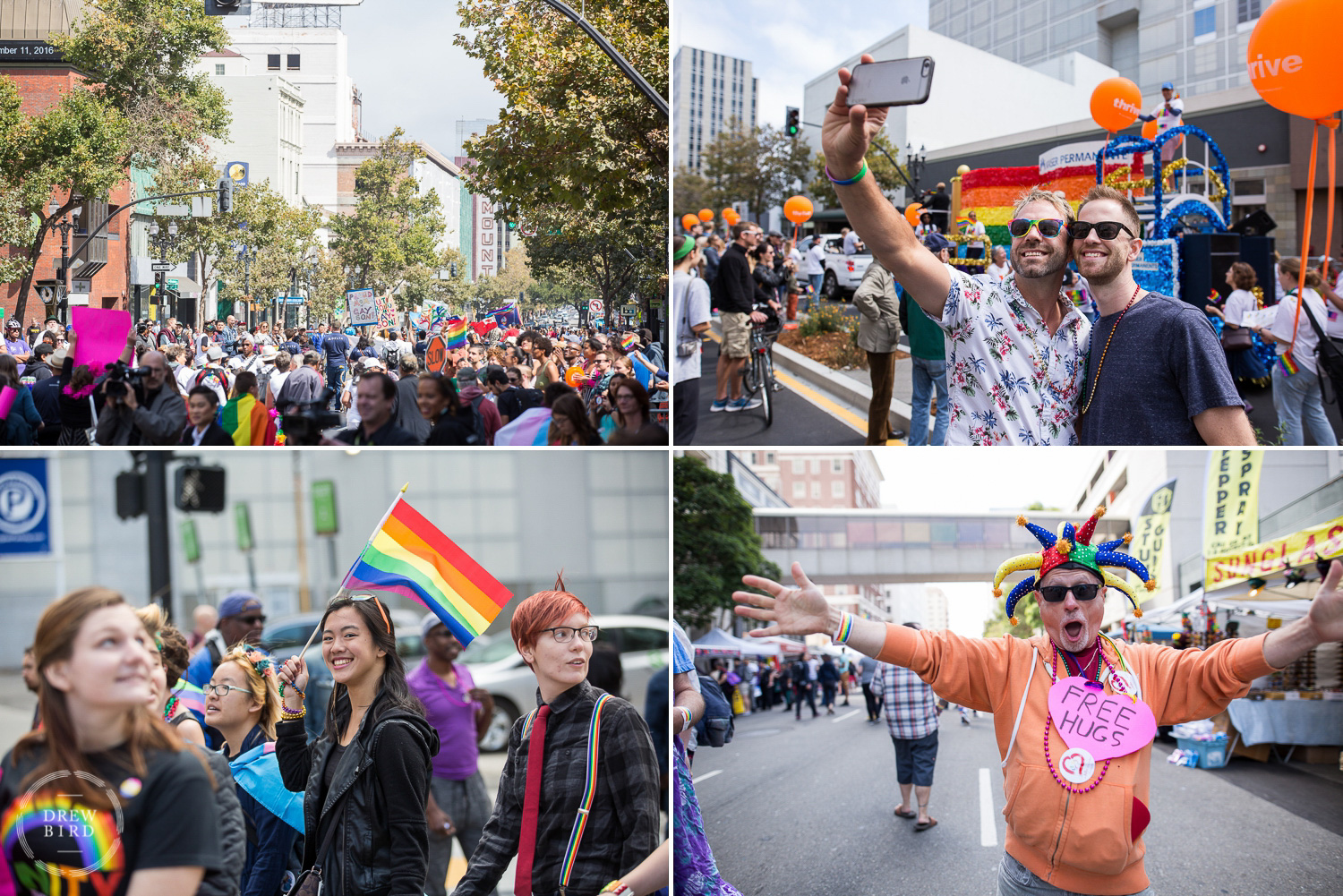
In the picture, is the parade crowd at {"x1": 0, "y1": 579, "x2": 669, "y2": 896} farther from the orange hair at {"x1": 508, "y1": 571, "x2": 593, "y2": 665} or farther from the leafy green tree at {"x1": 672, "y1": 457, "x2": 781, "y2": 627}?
the leafy green tree at {"x1": 672, "y1": 457, "x2": 781, "y2": 627}

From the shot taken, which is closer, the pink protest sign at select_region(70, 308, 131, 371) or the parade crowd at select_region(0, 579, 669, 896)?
the parade crowd at select_region(0, 579, 669, 896)

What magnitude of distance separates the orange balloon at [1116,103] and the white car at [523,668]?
488 cm

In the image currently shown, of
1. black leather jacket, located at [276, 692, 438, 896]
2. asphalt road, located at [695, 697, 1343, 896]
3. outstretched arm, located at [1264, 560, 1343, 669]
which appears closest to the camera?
outstretched arm, located at [1264, 560, 1343, 669]

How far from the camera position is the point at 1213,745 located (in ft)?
16.7

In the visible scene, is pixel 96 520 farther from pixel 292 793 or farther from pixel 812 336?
pixel 292 793

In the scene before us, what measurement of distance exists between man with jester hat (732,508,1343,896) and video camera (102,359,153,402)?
10.3 feet

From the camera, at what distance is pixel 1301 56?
4.05m

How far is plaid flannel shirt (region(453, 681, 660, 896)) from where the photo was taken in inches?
116

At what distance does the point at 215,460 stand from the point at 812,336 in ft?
33.2

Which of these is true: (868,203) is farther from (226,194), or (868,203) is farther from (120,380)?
(120,380)

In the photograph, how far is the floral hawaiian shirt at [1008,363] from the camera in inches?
106

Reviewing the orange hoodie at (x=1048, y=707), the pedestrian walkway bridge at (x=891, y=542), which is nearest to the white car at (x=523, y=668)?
the pedestrian walkway bridge at (x=891, y=542)

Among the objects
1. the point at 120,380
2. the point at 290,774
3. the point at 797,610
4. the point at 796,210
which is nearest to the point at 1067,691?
the point at 797,610

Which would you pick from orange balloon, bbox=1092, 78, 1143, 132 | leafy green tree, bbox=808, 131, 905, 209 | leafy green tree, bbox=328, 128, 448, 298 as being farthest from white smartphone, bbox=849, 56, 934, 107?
leafy green tree, bbox=808, 131, 905, 209
